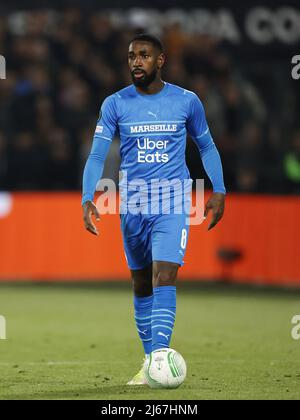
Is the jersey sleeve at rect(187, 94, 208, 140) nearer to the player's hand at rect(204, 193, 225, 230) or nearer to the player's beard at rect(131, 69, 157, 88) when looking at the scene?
the player's beard at rect(131, 69, 157, 88)

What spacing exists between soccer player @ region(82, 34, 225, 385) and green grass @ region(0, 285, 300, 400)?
0.59m

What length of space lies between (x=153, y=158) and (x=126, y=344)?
3.09m

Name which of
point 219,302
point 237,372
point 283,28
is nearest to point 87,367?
point 237,372

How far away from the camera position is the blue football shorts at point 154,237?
7664mm

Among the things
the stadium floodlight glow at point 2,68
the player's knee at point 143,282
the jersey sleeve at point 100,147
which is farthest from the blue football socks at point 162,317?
the stadium floodlight glow at point 2,68

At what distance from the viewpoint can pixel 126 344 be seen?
10414mm

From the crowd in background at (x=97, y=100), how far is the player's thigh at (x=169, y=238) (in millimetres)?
8124

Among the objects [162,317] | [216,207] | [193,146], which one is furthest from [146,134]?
[193,146]

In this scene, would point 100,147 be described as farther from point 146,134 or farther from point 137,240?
point 137,240

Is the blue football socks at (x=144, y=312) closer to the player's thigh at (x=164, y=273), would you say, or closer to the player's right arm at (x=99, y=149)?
the player's thigh at (x=164, y=273)

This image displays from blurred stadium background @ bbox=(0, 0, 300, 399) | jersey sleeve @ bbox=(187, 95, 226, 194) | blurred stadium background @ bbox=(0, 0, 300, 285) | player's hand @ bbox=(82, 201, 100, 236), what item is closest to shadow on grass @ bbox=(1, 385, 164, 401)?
player's hand @ bbox=(82, 201, 100, 236)

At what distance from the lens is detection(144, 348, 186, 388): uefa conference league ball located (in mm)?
7426
